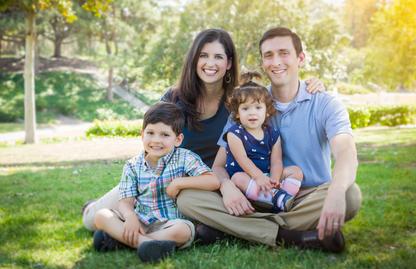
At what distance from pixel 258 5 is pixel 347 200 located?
11.8 meters

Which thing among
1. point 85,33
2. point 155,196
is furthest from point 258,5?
point 85,33

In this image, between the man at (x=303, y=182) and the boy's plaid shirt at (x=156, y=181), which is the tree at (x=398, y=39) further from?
the boy's plaid shirt at (x=156, y=181)

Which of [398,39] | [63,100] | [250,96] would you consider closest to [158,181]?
[250,96]

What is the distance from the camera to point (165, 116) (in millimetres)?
2475

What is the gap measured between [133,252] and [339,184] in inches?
53.8

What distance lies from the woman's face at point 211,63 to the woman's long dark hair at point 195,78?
0.04 metres

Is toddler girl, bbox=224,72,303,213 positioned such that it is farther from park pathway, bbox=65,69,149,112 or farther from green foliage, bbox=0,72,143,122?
park pathway, bbox=65,69,149,112

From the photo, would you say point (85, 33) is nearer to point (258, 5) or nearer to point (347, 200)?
point (258, 5)

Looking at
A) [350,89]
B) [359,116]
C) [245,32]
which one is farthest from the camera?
[350,89]

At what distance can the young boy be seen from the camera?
2.32 metres

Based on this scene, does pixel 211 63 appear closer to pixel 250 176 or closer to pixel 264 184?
pixel 250 176

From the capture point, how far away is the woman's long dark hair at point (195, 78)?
9.83ft

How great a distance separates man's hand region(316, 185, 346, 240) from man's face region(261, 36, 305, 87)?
3.78ft

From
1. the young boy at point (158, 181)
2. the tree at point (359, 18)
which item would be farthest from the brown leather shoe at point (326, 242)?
the tree at point (359, 18)
